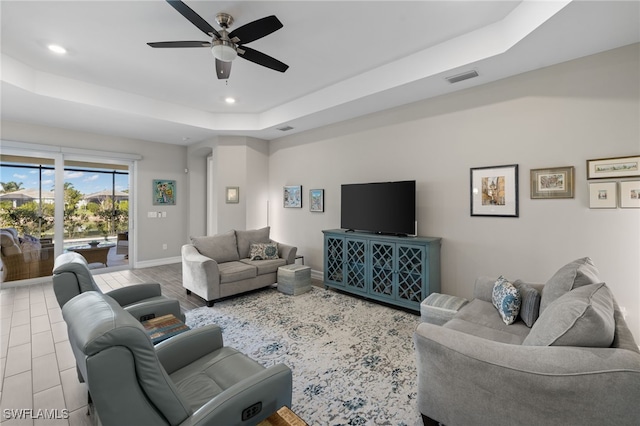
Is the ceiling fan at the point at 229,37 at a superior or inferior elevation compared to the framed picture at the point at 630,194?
superior

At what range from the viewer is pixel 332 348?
2.81 meters

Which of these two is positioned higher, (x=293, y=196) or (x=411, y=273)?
(x=293, y=196)

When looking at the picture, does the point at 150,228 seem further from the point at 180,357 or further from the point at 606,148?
the point at 606,148

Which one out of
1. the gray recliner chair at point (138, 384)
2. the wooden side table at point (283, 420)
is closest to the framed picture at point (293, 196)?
the gray recliner chair at point (138, 384)

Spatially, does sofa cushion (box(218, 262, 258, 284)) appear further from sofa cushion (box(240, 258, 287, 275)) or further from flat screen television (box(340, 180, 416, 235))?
flat screen television (box(340, 180, 416, 235))

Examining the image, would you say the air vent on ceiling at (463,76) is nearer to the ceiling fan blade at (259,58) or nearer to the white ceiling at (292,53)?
the white ceiling at (292,53)

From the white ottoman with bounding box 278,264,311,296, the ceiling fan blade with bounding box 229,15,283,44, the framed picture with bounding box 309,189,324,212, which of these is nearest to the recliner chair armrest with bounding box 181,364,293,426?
the ceiling fan blade with bounding box 229,15,283,44

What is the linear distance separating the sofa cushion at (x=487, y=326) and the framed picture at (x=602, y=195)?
147 centimetres

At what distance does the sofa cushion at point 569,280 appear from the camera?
6.31 ft

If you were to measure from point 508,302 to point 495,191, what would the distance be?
158cm

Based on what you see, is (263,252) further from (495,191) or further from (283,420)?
(283,420)

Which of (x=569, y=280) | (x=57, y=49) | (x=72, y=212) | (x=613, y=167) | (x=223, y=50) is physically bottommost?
(x=569, y=280)

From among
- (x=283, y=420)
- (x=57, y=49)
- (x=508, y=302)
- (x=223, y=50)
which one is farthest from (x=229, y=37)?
(x=508, y=302)

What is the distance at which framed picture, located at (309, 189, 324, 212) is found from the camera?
17.5 feet
